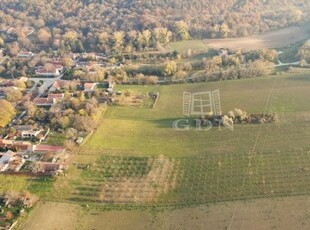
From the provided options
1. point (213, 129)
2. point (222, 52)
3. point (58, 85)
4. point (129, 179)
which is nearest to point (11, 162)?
point (129, 179)

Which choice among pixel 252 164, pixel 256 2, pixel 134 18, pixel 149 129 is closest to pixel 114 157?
pixel 149 129

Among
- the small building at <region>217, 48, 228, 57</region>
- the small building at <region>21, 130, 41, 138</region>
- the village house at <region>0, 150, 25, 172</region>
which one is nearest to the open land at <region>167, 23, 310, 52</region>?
the small building at <region>217, 48, 228, 57</region>

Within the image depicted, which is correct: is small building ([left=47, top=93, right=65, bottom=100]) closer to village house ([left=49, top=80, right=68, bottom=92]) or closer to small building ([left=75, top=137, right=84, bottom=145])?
village house ([left=49, top=80, right=68, bottom=92])

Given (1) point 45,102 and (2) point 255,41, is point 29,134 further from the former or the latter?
(2) point 255,41

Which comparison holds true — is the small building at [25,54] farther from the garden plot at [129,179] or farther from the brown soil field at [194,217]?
the brown soil field at [194,217]

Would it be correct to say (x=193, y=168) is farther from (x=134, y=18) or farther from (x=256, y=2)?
(x=256, y=2)

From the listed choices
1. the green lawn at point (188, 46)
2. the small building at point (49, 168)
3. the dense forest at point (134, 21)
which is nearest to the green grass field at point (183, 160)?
the small building at point (49, 168)
